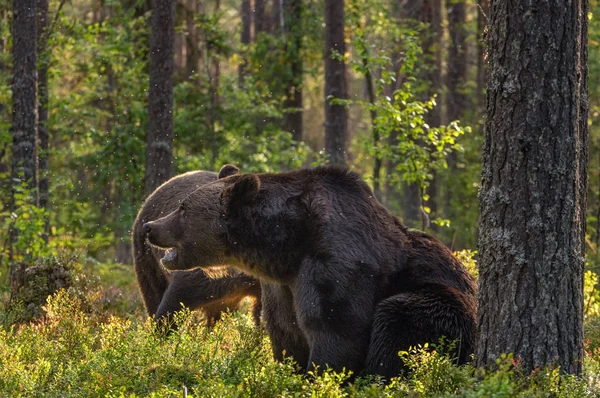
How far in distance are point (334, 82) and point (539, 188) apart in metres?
13.1

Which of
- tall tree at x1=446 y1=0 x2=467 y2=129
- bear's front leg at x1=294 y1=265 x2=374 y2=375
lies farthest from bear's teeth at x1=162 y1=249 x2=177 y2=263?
tall tree at x1=446 y1=0 x2=467 y2=129

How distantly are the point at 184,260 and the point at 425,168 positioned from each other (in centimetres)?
711

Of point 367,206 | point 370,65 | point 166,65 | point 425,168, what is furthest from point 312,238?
point 166,65

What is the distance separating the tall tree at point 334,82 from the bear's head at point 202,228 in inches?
409

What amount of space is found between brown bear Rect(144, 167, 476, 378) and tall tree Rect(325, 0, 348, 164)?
411 inches

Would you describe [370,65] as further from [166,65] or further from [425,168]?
[166,65]

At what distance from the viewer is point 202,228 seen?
25.8 ft

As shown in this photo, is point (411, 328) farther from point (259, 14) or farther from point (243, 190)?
point (259, 14)

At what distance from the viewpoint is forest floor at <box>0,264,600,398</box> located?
213 inches

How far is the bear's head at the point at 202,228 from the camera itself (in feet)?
25.4

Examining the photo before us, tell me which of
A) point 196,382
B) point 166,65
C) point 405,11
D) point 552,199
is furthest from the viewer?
point 405,11

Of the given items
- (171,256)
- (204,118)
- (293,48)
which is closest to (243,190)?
(171,256)

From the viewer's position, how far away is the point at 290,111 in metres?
23.6

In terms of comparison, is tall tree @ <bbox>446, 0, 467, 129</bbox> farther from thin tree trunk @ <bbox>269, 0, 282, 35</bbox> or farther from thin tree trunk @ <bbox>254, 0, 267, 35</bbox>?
thin tree trunk @ <bbox>254, 0, 267, 35</bbox>
